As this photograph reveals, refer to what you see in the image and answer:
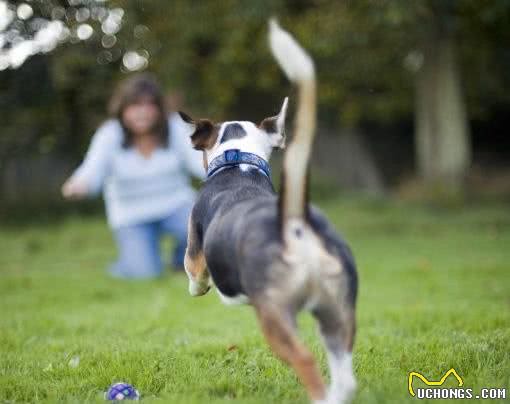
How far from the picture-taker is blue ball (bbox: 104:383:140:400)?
141 inches

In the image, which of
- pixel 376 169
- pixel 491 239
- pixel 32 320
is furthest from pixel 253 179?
pixel 376 169

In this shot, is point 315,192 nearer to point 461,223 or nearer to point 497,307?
point 461,223

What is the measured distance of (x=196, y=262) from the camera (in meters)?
4.04

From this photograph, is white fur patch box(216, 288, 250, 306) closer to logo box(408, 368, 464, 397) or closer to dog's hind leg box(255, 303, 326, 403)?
dog's hind leg box(255, 303, 326, 403)

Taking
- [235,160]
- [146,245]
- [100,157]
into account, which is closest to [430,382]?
[235,160]

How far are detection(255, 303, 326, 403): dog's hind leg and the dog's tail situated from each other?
38 cm

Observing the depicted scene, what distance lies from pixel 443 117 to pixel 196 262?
12.5 meters

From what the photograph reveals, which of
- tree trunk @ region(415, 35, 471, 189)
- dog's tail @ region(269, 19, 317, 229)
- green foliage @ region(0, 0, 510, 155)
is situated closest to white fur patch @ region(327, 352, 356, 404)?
dog's tail @ region(269, 19, 317, 229)

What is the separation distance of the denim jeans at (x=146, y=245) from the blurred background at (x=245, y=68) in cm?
398

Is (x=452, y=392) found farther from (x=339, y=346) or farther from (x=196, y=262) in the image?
(x=196, y=262)

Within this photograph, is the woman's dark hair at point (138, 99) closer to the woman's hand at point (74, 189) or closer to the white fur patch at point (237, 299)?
the woman's hand at point (74, 189)

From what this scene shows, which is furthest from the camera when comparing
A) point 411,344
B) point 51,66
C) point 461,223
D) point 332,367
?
point 51,66

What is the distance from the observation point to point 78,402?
3.53 meters

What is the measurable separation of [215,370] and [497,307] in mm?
3346
